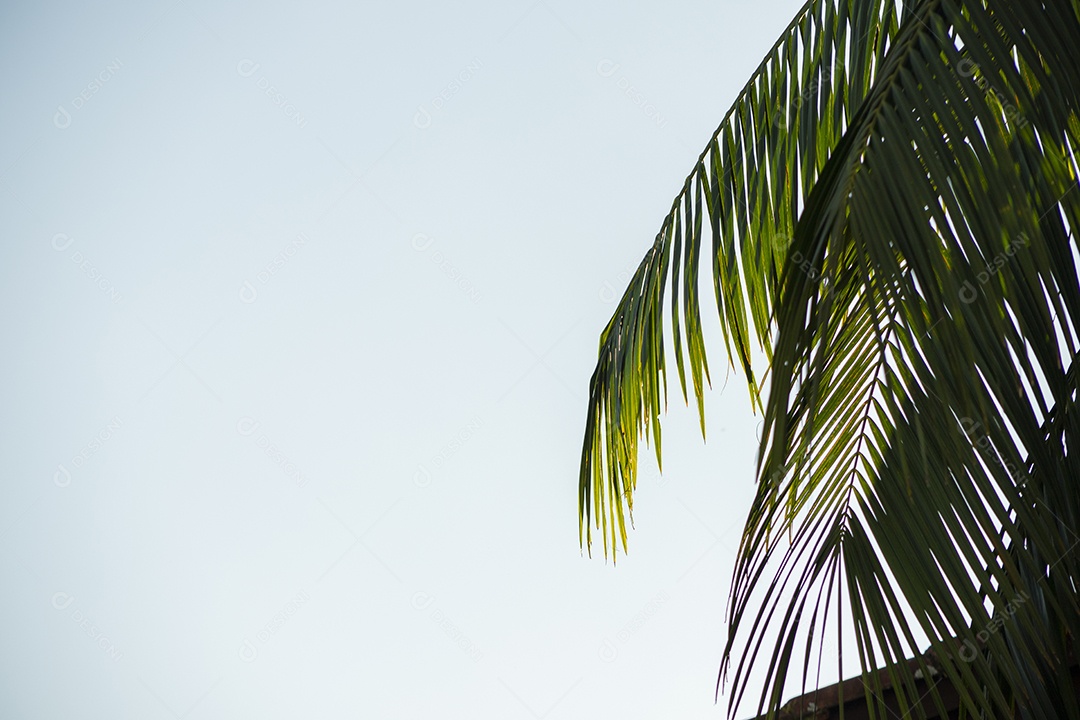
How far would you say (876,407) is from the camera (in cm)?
99

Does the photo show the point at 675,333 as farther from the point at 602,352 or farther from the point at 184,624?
the point at 184,624

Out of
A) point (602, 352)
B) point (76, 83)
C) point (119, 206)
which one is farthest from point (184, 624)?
point (602, 352)

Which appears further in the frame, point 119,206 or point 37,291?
point 37,291

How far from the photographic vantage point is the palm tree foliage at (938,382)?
2.19 ft

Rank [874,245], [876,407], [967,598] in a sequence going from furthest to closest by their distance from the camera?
[876,407]
[967,598]
[874,245]

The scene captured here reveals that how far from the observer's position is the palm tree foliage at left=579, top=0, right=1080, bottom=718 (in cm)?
67

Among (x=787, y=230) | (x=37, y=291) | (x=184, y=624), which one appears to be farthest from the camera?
(x=37, y=291)

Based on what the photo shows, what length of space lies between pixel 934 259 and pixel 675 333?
2.61 feet

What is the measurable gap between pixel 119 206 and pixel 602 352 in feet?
38.9

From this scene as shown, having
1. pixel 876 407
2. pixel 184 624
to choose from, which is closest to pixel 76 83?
pixel 184 624

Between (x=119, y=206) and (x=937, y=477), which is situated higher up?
(x=119, y=206)

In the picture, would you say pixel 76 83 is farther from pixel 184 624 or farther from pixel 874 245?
pixel 874 245

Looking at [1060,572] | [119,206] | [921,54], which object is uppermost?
[119,206]

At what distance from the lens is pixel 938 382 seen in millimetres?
704
